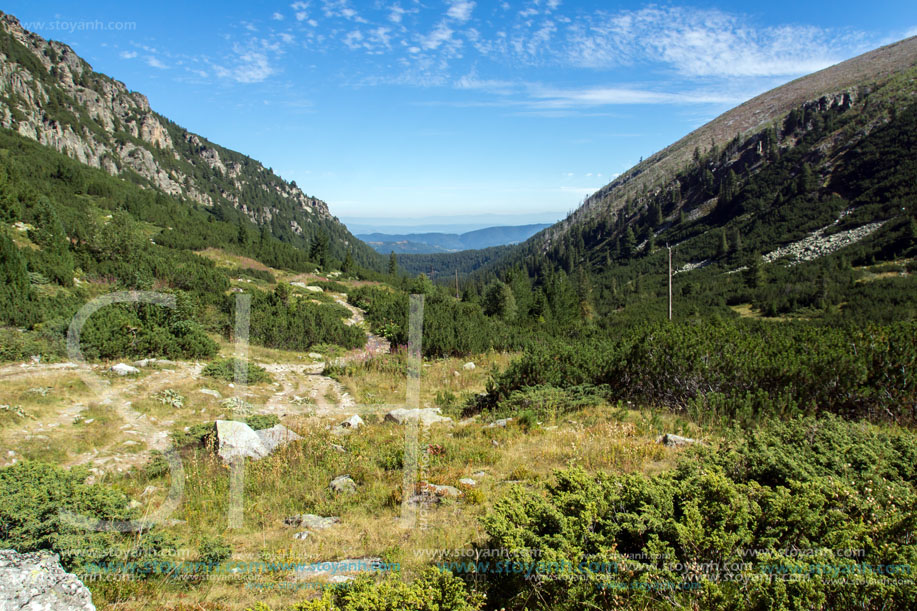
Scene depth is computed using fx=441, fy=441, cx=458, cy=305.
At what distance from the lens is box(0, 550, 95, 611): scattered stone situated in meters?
2.43

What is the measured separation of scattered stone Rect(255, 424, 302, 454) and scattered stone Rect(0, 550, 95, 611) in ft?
13.3

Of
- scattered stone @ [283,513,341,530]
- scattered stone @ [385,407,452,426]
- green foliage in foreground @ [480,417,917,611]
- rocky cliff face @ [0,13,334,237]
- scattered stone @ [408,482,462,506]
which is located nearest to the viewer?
green foliage in foreground @ [480,417,917,611]

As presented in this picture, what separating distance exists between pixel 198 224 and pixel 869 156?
3679 inches

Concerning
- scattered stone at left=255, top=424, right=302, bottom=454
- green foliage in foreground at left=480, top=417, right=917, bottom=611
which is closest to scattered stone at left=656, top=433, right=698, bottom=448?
green foliage in foreground at left=480, top=417, right=917, bottom=611

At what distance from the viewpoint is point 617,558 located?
2.72 m

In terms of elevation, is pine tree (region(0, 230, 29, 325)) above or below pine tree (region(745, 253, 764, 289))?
below

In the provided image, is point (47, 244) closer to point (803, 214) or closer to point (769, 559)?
point (769, 559)

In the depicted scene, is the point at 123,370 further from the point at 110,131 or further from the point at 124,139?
the point at 110,131

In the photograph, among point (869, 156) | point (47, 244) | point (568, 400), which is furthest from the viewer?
point (869, 156)

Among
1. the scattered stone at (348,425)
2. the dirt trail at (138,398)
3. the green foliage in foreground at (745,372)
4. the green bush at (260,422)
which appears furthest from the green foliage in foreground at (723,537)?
the dirt trail at (138,398)

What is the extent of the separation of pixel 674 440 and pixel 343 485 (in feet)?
14.7

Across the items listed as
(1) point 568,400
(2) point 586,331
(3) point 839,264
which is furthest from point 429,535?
(3) point 839,264

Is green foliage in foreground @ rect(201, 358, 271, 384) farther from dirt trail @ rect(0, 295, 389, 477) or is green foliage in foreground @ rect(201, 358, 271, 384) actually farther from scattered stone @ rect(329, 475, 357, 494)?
scattered stone @ rect(329, 475, 357, 494)

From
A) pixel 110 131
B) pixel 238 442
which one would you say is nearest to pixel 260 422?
pixel 238 442
